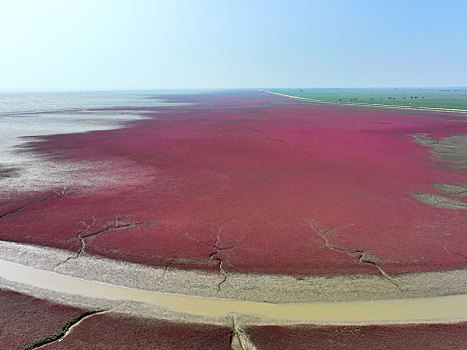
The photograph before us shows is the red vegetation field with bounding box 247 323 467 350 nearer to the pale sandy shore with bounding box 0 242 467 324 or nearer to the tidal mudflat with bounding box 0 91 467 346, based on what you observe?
the pale sandy shore with bounding box 0 242 467 324

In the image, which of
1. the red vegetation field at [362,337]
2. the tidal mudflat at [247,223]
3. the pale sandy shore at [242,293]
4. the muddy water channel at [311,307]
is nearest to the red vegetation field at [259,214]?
the tidal mudflat at [247,223]

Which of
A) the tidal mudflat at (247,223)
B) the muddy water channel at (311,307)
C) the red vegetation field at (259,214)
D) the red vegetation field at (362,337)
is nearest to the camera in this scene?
the red vegetation field at (362,337)

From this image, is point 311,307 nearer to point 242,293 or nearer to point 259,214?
point 242,293

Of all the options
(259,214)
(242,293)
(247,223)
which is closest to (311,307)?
(242,293)

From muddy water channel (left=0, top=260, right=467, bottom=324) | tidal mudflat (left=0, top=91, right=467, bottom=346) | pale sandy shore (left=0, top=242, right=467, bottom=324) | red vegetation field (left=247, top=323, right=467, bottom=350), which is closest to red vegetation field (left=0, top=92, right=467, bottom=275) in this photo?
tidal mudflat (left=0, top=91, right=467, bottom=346)

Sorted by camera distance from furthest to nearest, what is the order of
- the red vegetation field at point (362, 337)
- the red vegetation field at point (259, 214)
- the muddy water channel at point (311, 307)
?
the red vegetation field at point (259, 214), the muddy water channel at point (311, 307), the red vegetation field at point (362, 337)

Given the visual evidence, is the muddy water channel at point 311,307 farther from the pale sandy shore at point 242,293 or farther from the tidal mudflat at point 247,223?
the tidal mudflat at point 247,223
